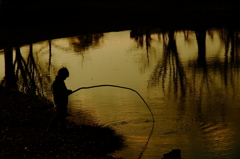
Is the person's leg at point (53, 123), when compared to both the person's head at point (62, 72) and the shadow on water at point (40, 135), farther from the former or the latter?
the person's head at point (62, 72)

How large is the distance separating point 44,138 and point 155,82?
269 inches

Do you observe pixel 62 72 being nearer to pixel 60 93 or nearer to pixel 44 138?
pixel 60 93

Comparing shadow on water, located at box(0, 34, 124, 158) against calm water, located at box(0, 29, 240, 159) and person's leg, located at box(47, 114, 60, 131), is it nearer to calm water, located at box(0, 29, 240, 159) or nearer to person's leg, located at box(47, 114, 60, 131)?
person's leg, located at box(47, 114, 60, 131)

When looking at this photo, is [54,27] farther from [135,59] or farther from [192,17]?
[135,59]

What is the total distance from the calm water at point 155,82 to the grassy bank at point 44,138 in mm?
410

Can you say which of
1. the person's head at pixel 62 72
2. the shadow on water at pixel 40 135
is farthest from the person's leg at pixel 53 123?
the person's head at pixel 62 72

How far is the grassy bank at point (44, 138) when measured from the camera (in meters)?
9.41

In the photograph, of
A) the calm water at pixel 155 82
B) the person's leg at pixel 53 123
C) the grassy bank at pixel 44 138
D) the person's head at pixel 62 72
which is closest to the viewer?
the grassy bank at pixel 44 138

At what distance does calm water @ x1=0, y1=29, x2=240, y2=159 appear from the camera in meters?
11.1

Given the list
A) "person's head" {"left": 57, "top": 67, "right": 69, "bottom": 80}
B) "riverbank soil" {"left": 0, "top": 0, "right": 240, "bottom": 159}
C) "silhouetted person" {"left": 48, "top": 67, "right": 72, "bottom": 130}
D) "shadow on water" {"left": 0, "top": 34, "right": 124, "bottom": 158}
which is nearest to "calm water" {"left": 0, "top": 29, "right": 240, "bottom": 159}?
"shadow on water" {"left": 0, "top": 34, "right": 124, "bottom": 158}

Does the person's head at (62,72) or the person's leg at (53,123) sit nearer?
the person's head at (62,72)

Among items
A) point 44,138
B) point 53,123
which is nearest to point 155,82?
point 53,123

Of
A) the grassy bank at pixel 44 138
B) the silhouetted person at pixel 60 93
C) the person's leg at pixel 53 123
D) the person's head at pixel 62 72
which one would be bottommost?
the grassy bank at pixel 44 138

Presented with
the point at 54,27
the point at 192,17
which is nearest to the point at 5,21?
the point at 54,27
